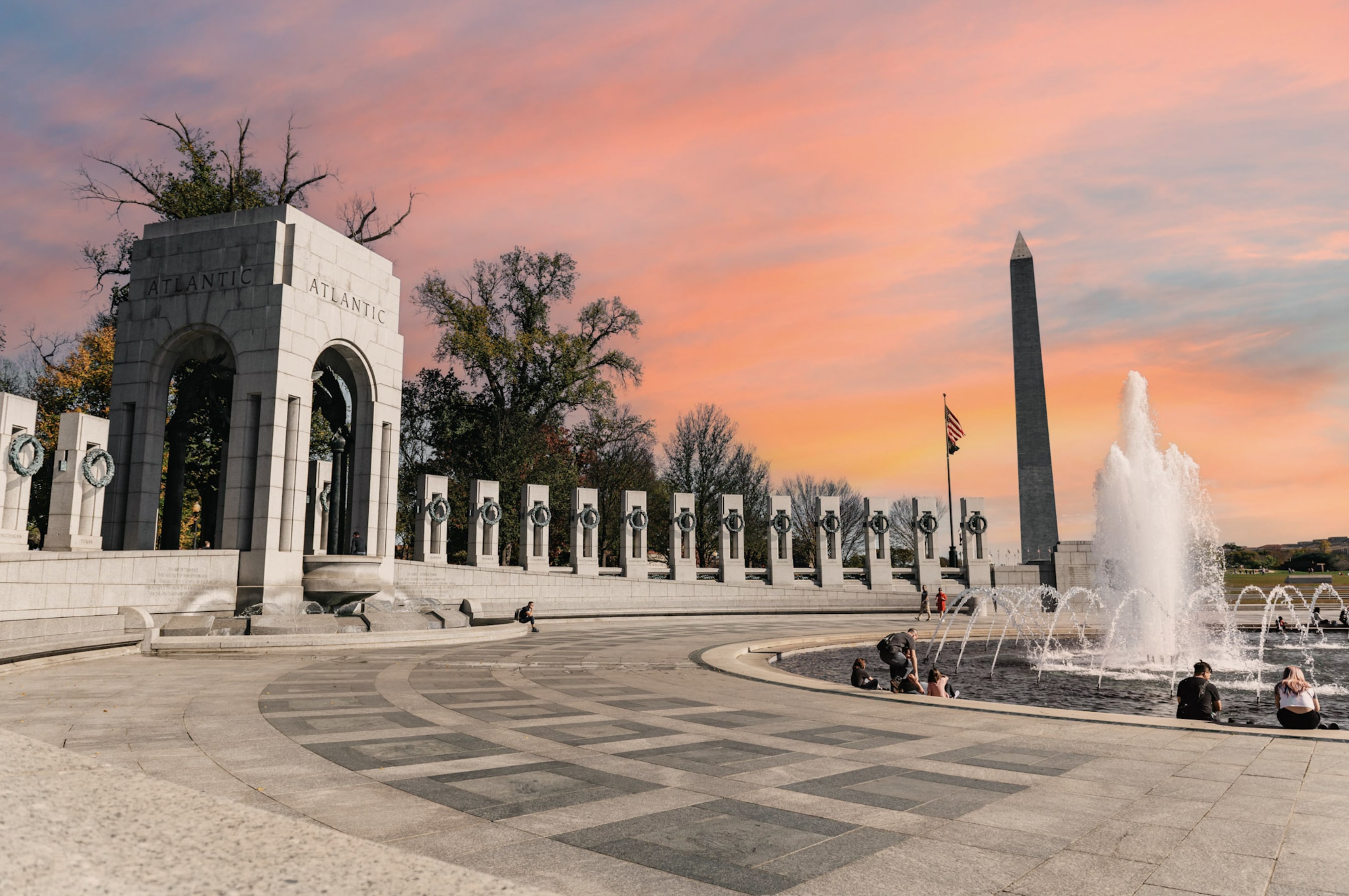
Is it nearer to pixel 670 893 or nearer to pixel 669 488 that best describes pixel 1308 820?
pixel 670 893

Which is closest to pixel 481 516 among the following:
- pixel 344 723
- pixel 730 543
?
pixel 730 543

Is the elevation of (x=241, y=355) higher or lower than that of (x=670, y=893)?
higher

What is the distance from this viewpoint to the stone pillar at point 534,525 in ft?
124

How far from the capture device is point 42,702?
11.5 meters

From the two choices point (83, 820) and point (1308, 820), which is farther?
point (1308, 820)

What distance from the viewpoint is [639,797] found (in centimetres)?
708

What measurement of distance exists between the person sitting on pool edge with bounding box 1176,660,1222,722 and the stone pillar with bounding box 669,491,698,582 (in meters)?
29.3

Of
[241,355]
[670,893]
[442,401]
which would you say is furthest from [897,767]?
[442,401]

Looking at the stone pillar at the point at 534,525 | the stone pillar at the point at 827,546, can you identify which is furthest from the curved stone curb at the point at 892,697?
the stone pillar at the point at 827,546

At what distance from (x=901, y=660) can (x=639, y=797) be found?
393 inches

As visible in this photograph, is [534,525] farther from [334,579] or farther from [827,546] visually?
[827,546]

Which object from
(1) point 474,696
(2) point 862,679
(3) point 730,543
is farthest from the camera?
(3) point 730,543

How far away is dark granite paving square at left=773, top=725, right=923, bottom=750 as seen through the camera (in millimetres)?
9664

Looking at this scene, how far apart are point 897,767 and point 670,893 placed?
4.20 metres
